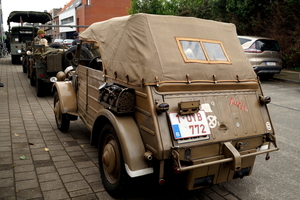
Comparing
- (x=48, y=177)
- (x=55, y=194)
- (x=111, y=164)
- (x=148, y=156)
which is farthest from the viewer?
(x=48, y=177)

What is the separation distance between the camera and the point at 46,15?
59.1 feet

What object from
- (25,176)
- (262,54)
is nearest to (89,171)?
(25,176)

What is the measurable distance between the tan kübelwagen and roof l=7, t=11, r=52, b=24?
50.8 feet

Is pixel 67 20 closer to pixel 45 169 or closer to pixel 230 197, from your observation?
pixel 45 169

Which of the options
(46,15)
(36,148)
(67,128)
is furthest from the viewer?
(46,15)

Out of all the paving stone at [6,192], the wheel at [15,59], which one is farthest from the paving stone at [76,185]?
the wheel at [15,59]

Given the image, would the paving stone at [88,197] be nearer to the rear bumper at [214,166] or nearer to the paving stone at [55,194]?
the paving stone at [55,194]

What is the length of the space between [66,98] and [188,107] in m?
3.15

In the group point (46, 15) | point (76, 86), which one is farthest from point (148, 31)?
point (46, 15)

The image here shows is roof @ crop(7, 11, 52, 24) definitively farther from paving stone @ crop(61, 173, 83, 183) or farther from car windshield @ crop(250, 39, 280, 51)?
paving stone @ crop(61, 173, 83, 183)

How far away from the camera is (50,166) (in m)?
4.26

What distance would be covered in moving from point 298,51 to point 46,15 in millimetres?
14317

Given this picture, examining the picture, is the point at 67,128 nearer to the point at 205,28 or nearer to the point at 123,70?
the point at 123,70

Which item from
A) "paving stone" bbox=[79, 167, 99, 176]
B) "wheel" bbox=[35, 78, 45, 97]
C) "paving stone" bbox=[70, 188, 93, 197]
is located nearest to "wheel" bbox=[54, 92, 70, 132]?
"paving stone" bbox=[79, 167, 99, 176]
